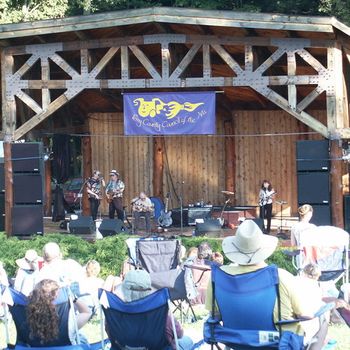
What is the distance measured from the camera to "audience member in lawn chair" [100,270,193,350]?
18.0 feet

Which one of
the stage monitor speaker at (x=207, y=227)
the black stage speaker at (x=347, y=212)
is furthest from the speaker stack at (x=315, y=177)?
the stage monitor speaker at (x=207, y=227)

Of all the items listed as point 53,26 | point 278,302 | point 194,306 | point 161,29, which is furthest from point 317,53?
point 278,302

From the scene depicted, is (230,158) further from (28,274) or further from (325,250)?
(28,274)

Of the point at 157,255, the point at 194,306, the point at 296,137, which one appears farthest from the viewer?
the point at 296,137

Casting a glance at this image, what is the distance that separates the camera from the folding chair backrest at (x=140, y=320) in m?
5.49

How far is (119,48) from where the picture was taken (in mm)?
14195

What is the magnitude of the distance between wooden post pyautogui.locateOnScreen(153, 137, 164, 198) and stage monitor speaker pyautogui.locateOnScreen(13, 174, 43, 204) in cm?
472

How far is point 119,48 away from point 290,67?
297cm

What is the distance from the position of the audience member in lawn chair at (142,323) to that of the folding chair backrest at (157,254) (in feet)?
12.9

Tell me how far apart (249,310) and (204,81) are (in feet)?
30.0

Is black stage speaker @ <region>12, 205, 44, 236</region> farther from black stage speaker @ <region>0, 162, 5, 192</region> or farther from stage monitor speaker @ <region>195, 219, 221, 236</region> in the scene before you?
stage monitor speaker @ <region>195, 219, 221, 236</region>

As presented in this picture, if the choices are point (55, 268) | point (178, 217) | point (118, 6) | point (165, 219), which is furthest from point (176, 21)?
point (118, 6)

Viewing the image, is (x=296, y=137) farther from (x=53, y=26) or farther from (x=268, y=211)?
(x=53, y=26)

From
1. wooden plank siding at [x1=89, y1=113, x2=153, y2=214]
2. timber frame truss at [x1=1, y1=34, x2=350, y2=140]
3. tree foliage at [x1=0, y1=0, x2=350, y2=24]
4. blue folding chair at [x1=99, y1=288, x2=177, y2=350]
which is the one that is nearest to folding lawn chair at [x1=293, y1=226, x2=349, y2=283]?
blue folding chair at [x1=99, y1=288, x2=177, y2=350]
